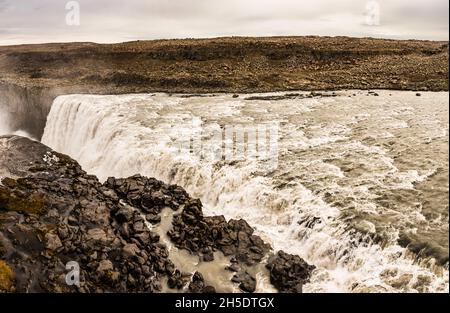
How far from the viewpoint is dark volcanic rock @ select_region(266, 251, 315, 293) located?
13719 millimetres

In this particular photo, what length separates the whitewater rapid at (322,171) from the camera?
13.8 metres

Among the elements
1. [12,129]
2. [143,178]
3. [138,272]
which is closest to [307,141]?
[143,178]

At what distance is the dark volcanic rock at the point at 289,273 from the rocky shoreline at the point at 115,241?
0.11 ft

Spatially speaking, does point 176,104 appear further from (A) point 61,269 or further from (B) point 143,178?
(A) point 61,269

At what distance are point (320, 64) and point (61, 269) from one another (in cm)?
5212

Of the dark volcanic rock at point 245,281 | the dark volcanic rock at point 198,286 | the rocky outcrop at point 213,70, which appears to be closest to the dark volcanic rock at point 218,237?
the dark volcanic rock at point 245,281

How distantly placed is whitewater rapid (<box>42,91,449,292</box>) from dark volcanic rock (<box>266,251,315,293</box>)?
1.06ft

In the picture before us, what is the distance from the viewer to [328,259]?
1430 cm

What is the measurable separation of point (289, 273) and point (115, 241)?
6.41 metres

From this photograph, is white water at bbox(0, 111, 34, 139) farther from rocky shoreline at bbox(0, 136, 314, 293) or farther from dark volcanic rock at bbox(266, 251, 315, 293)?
dark volcanic rock at bbox(266, 251, 315, 293)

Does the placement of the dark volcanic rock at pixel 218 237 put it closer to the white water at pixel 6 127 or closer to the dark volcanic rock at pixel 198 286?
the dark volcanic rock at pixel 198 286

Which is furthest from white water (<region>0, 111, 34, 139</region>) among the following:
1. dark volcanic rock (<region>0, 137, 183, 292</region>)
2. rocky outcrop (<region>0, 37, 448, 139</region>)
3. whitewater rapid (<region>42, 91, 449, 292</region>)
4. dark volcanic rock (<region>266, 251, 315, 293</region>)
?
dark volcanic rock (<region>266, 251, 315, 293</region>)

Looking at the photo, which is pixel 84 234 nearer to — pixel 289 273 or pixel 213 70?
pixel 289 273

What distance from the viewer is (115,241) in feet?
50.3
